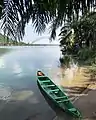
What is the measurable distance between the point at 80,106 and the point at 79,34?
26.8 meters

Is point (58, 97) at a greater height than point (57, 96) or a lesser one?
greater

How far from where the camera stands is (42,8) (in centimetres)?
202

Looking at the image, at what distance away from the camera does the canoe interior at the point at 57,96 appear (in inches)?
368

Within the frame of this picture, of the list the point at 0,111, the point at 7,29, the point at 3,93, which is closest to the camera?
the point at 7,29

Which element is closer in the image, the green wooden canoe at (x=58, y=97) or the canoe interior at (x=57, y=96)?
the green wooden canoe at (x=58, y=97)

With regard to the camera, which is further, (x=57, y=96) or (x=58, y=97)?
Result: (x=57, y=96)

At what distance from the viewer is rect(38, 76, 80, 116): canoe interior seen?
935cm

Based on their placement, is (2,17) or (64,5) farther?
(64,5)

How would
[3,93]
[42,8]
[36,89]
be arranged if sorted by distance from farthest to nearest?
[36,89], [3,93], [42,8]

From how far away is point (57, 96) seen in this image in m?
11.0

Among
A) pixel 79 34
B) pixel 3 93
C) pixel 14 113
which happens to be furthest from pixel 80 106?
pixel 79 34

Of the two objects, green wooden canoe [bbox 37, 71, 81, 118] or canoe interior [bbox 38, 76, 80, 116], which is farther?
canoe interior [bbox 38, 76, 80, 116]

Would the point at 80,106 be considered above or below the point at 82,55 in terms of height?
above

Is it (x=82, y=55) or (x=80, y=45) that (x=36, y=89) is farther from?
(x=80, y=45)
